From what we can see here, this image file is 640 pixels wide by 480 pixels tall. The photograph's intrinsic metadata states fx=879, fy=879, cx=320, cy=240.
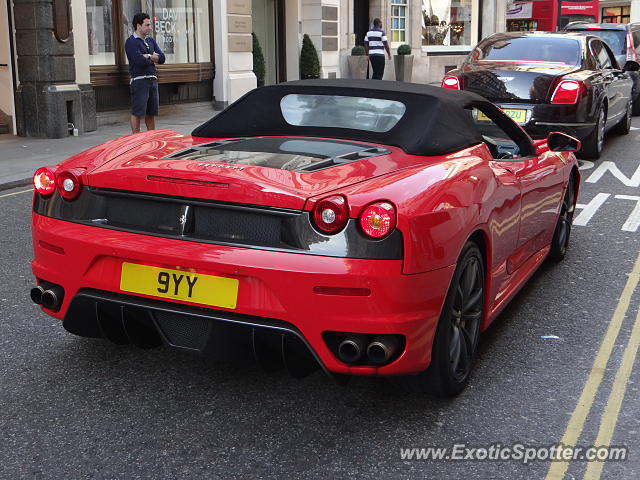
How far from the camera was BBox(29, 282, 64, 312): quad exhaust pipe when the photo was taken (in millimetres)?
3779

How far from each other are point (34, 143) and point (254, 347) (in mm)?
11017

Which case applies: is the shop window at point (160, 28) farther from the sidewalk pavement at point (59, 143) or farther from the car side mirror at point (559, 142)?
the car side mirror at point (559, 142)

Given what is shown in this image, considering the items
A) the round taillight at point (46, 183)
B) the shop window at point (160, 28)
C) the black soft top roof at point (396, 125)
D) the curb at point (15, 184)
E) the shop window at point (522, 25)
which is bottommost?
the curb at point (15, 184)

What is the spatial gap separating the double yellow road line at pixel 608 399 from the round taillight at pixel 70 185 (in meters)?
2.24

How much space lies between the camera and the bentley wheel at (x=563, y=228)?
6191mm

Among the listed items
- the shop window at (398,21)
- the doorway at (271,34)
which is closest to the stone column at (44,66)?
the doorway at (271,34)

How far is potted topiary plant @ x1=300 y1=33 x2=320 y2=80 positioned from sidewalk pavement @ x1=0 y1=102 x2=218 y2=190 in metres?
4.80

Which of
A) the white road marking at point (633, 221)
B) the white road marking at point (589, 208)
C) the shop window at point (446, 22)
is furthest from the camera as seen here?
the shop window at point (446, 22)

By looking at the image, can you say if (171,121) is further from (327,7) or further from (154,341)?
(154,341)

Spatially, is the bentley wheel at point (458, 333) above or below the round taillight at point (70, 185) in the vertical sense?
below

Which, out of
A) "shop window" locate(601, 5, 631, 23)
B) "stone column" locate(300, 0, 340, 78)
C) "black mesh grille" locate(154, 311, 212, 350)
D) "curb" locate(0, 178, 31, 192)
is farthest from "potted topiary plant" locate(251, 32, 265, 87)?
"shop window" locate(601, 5, 631, 23)

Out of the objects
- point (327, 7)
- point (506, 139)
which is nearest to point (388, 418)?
point (506, 139)

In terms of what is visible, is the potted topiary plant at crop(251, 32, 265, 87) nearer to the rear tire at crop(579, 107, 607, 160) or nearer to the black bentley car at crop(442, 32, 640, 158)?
the black bentley car at crop(442, 32, 640, 158)

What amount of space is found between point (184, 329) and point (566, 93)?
310 inches
